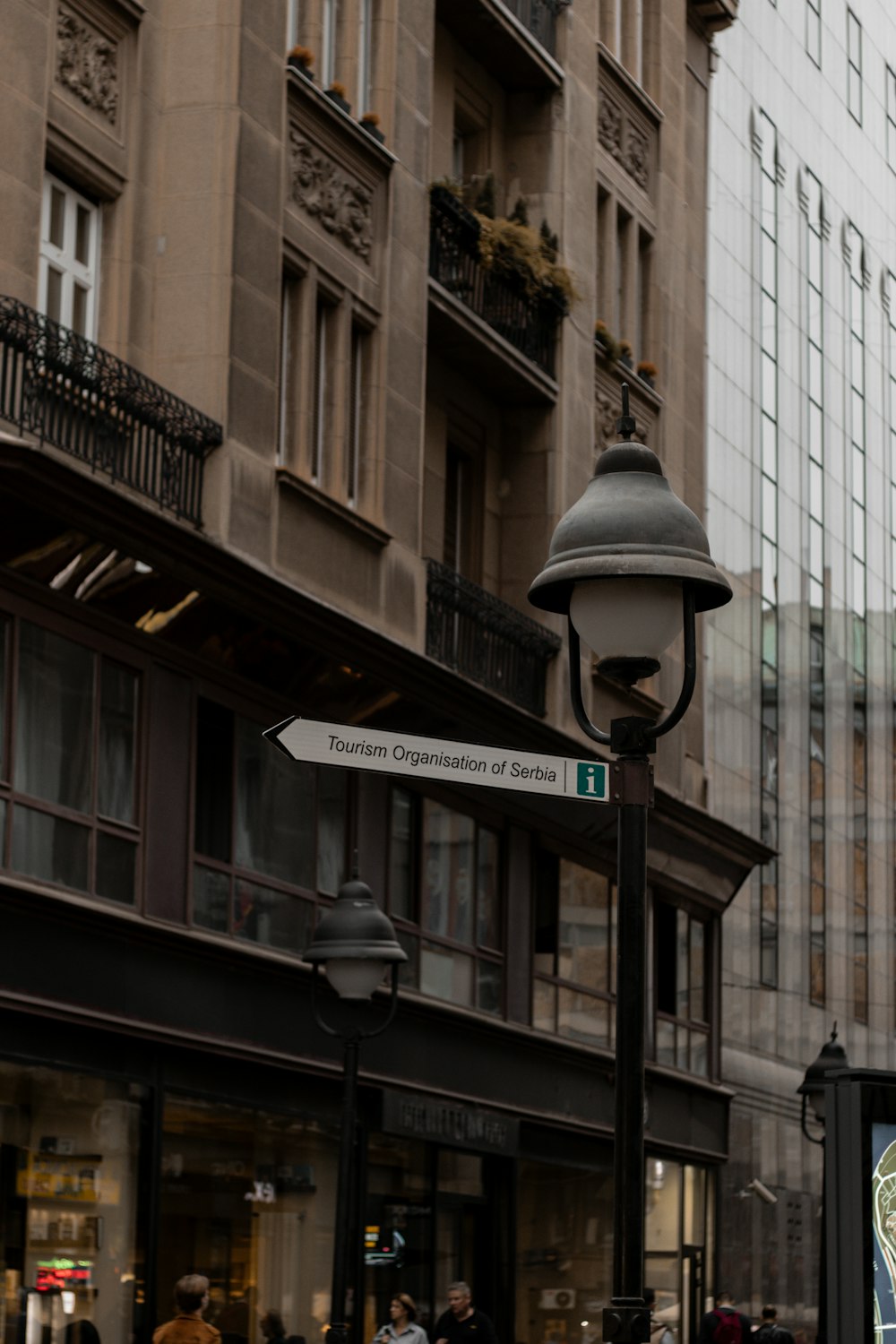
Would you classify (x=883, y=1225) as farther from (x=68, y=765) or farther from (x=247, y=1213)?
(x=247, y=1213)

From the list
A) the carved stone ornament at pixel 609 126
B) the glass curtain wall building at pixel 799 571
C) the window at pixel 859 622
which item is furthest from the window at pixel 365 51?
the window at pixel 859 622

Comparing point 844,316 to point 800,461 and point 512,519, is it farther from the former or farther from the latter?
point 512,519

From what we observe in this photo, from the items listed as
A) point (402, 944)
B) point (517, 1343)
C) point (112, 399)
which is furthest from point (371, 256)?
point (517, 1343)

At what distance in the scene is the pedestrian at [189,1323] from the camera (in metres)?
14.1

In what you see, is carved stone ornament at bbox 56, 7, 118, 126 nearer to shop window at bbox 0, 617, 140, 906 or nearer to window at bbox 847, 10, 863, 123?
shop window at bbox 0, 617, 140, 906

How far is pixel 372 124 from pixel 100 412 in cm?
636

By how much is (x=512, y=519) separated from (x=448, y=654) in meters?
3.95

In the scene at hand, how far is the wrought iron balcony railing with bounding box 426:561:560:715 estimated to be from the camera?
1017 inches

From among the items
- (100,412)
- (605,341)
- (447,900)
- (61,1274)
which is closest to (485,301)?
(605,341)

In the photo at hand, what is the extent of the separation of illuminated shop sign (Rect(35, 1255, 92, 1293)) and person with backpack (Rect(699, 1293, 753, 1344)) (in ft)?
33.7

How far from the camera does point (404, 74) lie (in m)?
25.3

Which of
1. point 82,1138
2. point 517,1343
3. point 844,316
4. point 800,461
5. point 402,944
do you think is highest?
point 844,316

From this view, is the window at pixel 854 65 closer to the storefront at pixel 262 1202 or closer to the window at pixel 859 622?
the window at pixel 859 622

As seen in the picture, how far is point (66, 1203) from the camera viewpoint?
61.4 feet
